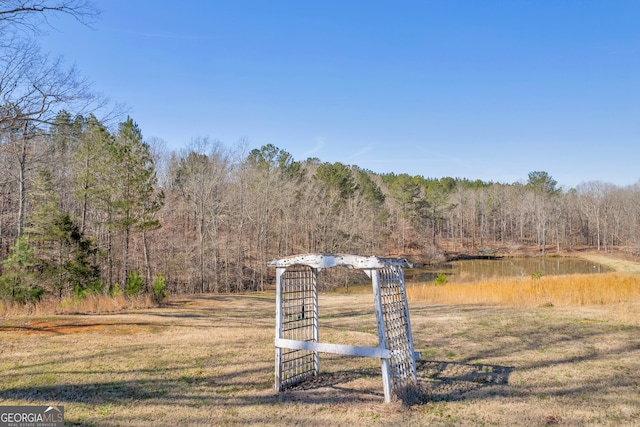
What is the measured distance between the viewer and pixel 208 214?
32.2 meters

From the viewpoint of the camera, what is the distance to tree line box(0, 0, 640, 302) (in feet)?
42.9

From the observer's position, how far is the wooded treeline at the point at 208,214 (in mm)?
13531

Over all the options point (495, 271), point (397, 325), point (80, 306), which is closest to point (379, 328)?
point (397, 325)

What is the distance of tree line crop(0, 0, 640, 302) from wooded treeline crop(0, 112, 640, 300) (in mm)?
105

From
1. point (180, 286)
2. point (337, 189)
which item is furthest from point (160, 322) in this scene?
point (337, 189)

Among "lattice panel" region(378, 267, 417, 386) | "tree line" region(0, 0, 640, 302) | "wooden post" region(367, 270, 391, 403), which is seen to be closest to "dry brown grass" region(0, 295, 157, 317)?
"tree line" region(0, 0, 640, 302)

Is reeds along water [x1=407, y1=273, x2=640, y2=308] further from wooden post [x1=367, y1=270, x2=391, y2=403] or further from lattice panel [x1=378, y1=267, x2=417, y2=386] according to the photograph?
wooden post [x1=367, y1=270, x2=391, y2=403]

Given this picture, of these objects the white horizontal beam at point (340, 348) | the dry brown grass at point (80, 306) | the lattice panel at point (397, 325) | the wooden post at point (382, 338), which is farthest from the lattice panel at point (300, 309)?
the dry brown grass at point (80, 306)

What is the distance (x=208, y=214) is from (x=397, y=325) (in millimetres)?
29033

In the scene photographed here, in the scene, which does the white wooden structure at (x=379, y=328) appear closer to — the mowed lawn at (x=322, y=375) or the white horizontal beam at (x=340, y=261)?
the white horizontal beam at (x=340, y=261)

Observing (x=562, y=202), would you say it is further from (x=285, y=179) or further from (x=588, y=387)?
(x=588, y=387)

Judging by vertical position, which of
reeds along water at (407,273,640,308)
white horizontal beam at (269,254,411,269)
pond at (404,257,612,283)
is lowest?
pond at (404,257,612,283)

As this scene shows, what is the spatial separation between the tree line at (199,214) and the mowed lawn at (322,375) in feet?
14.0

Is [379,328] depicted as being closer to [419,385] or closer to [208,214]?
[419,385]
